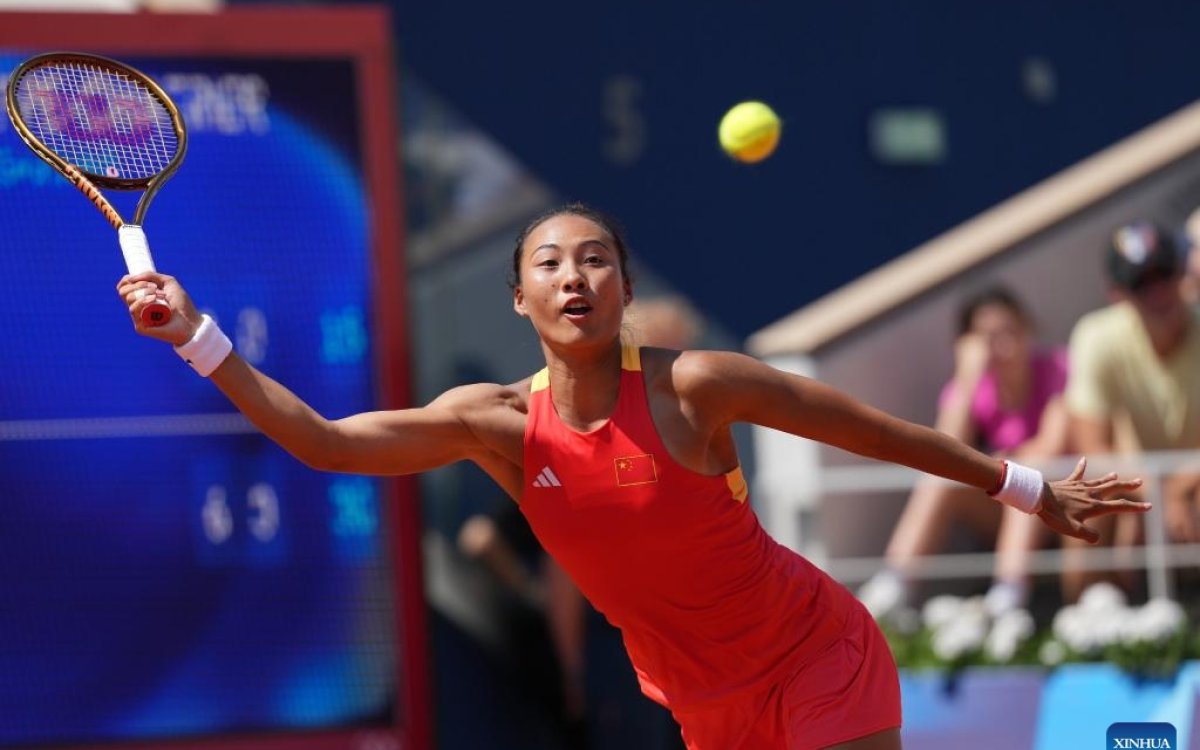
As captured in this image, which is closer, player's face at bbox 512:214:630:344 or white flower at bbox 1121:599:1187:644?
player's face at bbox 512:214:630:344

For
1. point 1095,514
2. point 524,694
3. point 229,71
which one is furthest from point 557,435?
point 524,694

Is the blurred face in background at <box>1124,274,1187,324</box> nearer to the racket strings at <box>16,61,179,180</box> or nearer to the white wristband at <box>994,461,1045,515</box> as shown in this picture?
the white wristband at <box>994,461,1045,515</box>

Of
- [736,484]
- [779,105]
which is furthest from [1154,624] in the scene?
[736,484]

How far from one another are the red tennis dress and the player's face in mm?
153

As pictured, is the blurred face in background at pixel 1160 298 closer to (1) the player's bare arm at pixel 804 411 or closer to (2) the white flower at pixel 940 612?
(2) the white flower at pixel 940 612

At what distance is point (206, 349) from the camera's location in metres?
3.90

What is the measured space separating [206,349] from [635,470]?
90 cm

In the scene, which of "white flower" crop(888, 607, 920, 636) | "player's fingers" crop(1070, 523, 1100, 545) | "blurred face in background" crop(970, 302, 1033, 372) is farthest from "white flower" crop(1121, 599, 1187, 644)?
"player's fingers" crop(1070, 523, 1100, 545)

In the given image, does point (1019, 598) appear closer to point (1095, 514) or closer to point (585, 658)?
point (585, 658)

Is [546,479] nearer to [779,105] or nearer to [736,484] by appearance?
[736,484]

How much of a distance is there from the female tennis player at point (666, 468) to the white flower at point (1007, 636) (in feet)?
8.71

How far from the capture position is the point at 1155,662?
6656mm

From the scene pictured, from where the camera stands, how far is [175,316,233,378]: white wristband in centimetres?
388

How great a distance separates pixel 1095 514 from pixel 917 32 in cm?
447
